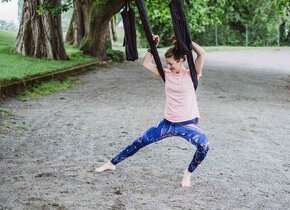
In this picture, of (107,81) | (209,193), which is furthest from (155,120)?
(107,81)

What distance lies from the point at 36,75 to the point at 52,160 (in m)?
7.59

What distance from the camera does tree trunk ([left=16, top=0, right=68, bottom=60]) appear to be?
1792cm

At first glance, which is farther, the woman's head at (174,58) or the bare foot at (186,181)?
the bare foot at (186,181)

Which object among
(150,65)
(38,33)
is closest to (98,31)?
(38,33)

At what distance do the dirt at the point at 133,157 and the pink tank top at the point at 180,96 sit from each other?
78 centimetres

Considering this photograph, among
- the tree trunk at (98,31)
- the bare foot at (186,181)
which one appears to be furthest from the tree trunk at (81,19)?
the bare foot at (186,181)

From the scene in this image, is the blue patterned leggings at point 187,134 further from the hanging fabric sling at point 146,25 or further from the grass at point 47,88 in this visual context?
the grass at point 47,88

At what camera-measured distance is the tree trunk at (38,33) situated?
17922mm

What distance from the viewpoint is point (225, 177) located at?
5617 mm

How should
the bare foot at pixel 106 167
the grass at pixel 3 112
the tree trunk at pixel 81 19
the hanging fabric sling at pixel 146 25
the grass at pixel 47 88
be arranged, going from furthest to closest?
the tree trunk at pixel 81 19 → the grass at pixel 47 88 → the grass at pixel 3 112 → the bare foot at pixel 106 167 → the hanging fabric sling at pixel 146 25

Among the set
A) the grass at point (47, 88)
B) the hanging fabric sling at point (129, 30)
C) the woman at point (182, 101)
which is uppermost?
the hanging fabric sling at point (129, 30)

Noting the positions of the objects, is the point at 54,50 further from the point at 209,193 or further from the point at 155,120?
the point at 209,193

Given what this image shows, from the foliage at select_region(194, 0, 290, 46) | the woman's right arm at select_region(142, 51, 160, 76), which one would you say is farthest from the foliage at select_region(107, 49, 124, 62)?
the foliage at select_region(194, 0, 290, 46)

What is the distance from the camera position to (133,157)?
21.0 feet
